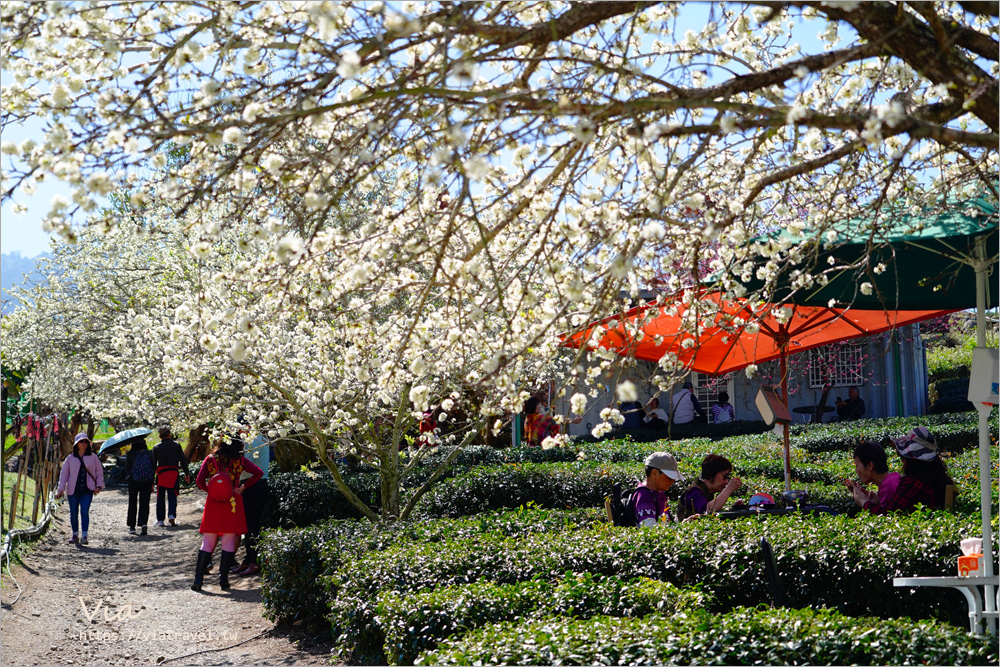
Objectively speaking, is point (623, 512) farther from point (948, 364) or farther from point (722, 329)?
point (948, 364)

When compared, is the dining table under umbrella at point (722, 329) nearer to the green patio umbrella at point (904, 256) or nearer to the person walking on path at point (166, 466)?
the green patio umbrella at point (904, 256)

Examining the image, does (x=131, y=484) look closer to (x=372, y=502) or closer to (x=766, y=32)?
(x=372, y=502)

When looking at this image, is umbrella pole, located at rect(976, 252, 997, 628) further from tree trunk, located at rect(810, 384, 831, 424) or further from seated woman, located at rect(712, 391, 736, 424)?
tree trunk, located at rect(810, 384, 831, 424)

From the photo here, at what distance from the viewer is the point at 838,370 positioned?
2138 centimetres

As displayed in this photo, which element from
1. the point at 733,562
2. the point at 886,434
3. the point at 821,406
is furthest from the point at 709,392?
the point at 733,562

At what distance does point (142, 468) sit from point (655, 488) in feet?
33.2

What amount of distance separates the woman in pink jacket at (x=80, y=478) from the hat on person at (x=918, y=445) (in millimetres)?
10626

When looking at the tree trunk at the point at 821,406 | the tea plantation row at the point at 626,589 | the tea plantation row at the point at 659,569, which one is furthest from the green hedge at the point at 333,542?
the tree trunk at the point at 821,406

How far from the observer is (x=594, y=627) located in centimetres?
379

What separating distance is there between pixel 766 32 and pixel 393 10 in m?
3.18

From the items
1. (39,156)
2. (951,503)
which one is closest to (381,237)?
(39,156)

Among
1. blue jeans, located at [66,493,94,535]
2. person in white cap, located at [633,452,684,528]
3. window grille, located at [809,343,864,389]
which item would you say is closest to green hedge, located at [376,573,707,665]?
person in white cap, located at [633,452,684,528]

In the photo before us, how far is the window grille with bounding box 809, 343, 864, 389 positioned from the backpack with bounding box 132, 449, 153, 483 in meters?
14.2

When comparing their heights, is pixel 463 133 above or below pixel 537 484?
above
